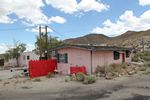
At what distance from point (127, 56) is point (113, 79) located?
14996 mm

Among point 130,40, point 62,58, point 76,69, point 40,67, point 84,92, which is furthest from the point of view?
point 130,40

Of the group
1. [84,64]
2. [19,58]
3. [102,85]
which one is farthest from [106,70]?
[19,58]

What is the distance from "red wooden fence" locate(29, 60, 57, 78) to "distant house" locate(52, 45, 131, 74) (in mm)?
996

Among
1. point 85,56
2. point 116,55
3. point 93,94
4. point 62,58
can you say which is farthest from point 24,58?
point 93,94

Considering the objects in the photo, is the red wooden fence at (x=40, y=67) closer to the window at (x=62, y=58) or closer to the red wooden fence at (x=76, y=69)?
the window at (x=62, y=58)

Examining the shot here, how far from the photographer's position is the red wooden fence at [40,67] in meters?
26.2

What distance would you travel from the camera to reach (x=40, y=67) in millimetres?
27203

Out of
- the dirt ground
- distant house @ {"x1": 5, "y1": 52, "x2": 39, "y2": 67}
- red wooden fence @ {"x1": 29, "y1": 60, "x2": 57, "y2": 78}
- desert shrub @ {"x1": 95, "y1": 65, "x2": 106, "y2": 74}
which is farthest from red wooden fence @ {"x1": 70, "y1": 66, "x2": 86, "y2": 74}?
distant house @ {"x1": 5, "y1": 52, "x2": 39, "y2": 67}

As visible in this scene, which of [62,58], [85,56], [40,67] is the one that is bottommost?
[40,67]

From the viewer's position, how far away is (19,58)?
5553 cm

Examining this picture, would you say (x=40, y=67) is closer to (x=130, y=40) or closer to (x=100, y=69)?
(x=100, y=69)

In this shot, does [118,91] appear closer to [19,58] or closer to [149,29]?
[19,58]

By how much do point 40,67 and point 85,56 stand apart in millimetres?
4659

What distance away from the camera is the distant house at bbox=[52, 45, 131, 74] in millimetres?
26328
